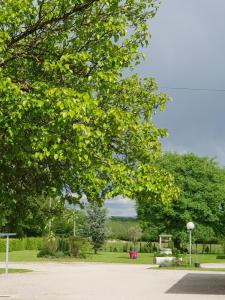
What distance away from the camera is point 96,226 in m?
71.0

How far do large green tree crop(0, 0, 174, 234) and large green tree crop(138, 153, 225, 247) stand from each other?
52557mm

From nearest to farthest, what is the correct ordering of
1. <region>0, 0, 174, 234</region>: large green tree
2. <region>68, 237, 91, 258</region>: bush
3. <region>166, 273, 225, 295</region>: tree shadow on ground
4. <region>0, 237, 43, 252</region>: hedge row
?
<region>0, 0, 174, 234</region>: large green tree → <region>166, 273, 225, 295</region>: tree shadow on ground → <region>68, 237, 91, 258</region>: bush → <region>0, 237, 43, 252</region>: hedge row

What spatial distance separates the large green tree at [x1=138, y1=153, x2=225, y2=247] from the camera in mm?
67812

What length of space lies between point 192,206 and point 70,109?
2327 inches

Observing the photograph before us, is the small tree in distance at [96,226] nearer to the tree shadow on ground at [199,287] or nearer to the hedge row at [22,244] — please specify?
the hedge row at [22,244]

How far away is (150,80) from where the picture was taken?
1681 centimetres

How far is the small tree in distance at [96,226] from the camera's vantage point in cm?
7025

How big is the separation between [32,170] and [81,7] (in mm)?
4088


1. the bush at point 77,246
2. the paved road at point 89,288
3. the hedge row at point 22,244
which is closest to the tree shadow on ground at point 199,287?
the paved road at point 89,288

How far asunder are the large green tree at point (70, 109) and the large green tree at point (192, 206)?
5256 cm

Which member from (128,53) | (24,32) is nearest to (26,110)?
(24,32)

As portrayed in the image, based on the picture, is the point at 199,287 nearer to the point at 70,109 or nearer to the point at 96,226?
the point at 70,109

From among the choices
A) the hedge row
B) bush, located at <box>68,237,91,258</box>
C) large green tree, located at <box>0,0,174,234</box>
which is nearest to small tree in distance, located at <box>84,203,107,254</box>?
the hedge row

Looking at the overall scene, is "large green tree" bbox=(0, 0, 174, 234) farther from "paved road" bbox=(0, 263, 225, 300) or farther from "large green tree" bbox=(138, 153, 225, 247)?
"large green tree" bbox=(138, 153, 225, 247)
